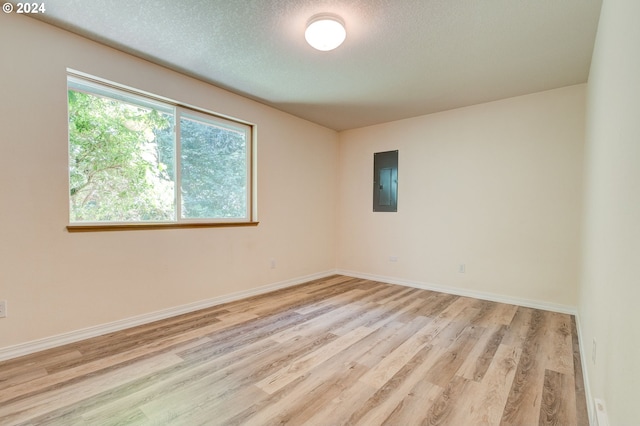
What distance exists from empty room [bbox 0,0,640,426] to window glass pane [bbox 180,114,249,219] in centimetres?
3

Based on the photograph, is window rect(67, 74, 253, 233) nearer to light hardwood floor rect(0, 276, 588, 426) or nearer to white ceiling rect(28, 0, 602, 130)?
white ceiling rect(28, 0, 602, 130)

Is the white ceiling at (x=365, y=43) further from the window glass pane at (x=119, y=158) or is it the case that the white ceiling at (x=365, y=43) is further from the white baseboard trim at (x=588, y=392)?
the white baseboard trim at (x=588, y=392)

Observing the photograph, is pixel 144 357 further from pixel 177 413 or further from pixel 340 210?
pixel 340 210

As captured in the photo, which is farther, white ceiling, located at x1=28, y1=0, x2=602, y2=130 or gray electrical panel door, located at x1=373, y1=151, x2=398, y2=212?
gray electrical panel door, located at x1=373, y1=151, x2=398, y2=212

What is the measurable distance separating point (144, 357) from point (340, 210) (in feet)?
11.9

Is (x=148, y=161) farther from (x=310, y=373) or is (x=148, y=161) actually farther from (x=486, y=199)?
(x=486, y=199)

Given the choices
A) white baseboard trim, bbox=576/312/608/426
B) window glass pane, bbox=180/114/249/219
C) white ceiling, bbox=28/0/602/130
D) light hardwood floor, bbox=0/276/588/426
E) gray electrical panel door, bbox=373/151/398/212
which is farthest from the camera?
gray electrical panel door, bbox=373/151/398/212

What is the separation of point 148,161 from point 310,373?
2.48m

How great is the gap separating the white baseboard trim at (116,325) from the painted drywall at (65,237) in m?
0.04

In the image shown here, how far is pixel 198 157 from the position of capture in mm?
3309

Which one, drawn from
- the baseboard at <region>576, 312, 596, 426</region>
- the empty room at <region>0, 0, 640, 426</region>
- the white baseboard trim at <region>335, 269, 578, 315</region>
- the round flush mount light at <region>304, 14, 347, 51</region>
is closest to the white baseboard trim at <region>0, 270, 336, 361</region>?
the empty room at <region>0, 0, 640, 426</region>

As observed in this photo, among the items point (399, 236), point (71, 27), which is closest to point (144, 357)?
point (71, 27)

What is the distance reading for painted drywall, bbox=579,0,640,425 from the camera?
0.92 m

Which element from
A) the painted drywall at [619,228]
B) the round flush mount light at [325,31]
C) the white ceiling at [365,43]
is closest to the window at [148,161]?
the white ceiling at [365,43]
